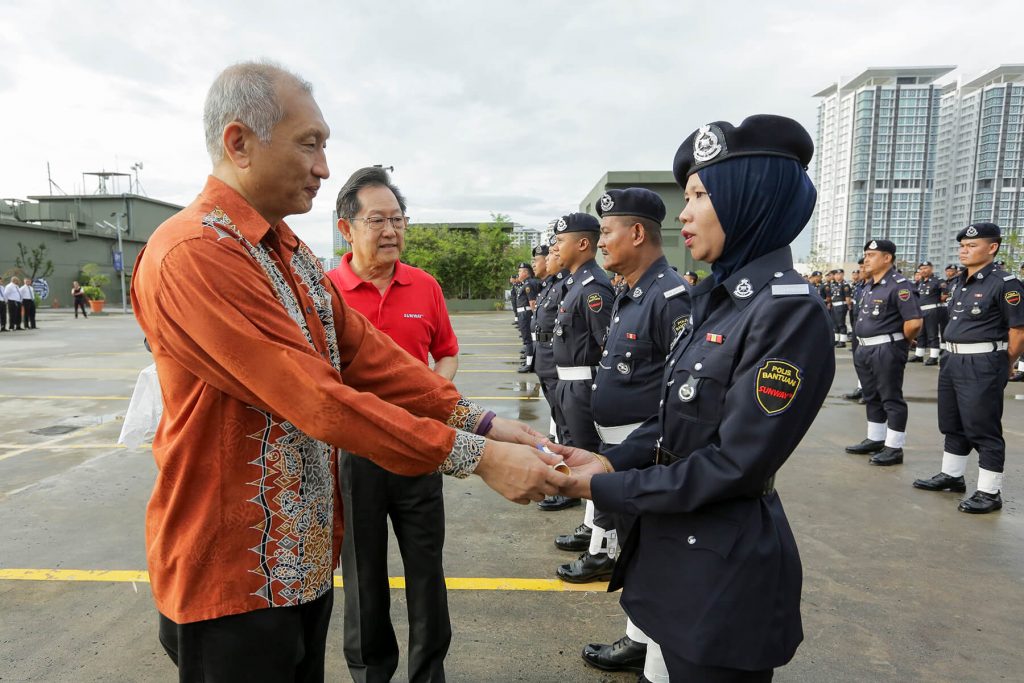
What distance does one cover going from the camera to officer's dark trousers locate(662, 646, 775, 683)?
57.9 inches

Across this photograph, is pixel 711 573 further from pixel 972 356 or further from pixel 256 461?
pixel 972 356

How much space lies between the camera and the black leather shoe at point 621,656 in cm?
263

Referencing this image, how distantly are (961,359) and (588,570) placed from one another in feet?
13.1

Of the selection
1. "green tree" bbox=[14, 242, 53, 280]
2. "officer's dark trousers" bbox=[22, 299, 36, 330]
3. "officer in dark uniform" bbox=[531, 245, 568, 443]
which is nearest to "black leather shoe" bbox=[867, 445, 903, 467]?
"officer in dark uniform" bbox=[531, 245, 568, 443]

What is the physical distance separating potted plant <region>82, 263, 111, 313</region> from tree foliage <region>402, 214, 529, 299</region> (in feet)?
52.0

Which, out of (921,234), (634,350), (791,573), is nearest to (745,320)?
Result: (791,573)

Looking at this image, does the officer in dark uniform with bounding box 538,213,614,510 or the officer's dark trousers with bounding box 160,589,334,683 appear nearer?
the officer's dark trousers with bounding box 160,589,334,683

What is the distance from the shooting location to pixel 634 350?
3307 mm

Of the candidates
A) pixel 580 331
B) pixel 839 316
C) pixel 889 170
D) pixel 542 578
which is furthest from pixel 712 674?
pixel 889 170

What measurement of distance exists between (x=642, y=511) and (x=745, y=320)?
1.83 ft

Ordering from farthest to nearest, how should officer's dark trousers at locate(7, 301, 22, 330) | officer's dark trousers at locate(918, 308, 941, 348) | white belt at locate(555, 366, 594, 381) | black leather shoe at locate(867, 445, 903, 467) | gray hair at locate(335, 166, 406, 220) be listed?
officer's dark trousers at locate(7, 301, 22, 330), officer's dark trousers at locate(918, 308, 941, 348), black leather shoe at locate(867, 445, 903, 467), white belt at locate(555, 366, 594, 381), gray hair at locate(335, 166, 406, 220)

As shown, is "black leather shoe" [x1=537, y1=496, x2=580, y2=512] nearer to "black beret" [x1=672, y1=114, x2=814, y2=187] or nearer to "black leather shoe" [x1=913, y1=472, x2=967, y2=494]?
"black leather shoe" [x1=913, y1=472, x2=967, y2=494]

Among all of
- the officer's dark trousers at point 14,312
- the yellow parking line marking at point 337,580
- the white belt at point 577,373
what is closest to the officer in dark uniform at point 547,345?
the white belt at point 577,373

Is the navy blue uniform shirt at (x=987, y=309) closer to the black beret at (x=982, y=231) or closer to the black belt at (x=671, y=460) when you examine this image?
the black beret at (x=982, y=231)
